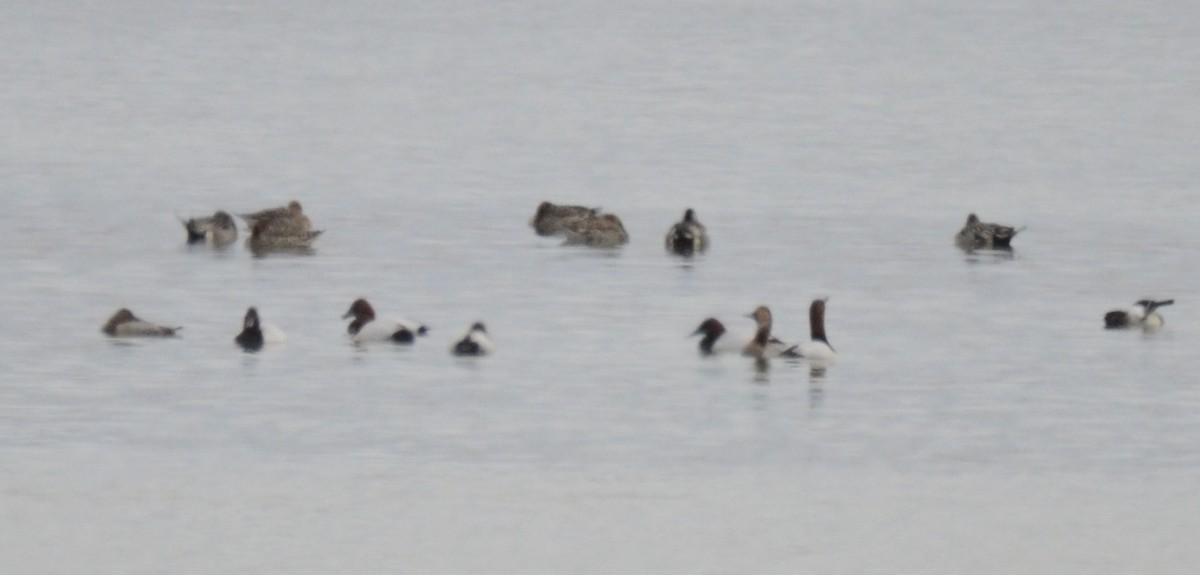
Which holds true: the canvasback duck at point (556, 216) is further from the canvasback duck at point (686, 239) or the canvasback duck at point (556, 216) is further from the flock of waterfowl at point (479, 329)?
the flock of waterfowl at point (479, 329)

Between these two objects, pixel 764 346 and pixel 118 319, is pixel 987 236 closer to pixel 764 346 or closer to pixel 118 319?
pixel 764 346

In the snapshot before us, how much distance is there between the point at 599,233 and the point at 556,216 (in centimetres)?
173

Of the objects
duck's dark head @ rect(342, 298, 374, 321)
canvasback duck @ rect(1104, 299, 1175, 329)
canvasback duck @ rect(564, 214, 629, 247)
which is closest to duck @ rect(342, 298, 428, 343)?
duck's dark head @ rect(342, 298, 374, 321)

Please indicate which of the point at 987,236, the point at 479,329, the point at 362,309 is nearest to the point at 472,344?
the point at 479,329

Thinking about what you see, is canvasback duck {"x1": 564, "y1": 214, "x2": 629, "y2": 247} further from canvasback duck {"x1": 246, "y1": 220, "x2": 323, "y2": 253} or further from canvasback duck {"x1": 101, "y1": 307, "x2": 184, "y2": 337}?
canvasback duck {"x1": 101, "y1": 307, "x2": 184, "y2": 337}

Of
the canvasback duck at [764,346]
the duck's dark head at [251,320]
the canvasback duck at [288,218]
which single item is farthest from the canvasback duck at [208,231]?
the canvasback duck at [764,346]

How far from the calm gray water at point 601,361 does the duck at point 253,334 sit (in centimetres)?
20

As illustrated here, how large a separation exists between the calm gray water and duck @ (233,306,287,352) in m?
0.20

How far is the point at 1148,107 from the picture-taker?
66188mm

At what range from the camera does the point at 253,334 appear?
2038cm

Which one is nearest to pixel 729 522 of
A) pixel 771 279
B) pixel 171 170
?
pixel 771 279

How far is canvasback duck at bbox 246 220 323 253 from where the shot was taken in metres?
29.4

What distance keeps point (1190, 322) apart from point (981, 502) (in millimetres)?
9220

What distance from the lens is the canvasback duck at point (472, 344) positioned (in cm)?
2027
